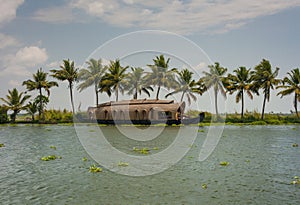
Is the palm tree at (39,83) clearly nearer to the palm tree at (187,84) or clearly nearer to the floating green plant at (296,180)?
the palm tree at (187,84)

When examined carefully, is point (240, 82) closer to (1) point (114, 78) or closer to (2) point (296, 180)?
(1) point (114, 78)

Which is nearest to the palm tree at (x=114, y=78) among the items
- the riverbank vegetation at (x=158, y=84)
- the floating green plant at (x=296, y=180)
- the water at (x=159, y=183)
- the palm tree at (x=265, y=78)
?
the riverbank vegetation at (x=158, y=84)

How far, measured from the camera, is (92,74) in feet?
185

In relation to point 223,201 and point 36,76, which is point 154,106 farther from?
point 223,201

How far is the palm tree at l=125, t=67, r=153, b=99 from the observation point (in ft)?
165

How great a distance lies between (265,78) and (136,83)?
23383 mm

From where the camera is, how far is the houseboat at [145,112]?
142ft

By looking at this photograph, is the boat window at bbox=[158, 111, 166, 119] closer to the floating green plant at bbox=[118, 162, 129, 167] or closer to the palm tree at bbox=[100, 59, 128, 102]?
the palm tree at bbox=[100, 59, 128, 102]

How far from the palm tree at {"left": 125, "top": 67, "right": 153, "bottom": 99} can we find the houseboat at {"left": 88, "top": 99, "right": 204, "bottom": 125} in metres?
4.41

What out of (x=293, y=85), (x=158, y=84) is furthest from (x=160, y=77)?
(x=293, y=85)

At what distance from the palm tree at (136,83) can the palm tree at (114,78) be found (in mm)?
1668

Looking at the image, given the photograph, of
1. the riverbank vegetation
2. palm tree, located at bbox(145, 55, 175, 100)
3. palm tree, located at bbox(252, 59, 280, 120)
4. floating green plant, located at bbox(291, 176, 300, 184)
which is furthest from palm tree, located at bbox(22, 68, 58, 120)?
floating green plant, located at bbox(291, 176, 300, 184)

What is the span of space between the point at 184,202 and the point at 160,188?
64.1 inches

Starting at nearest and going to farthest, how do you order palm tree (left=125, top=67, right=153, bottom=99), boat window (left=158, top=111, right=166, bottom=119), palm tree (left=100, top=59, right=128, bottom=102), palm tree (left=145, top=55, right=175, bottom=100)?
boat window (left=158, top=111, right=166, bottom=119)
palm tree (left=145, top=55, right=175, bottom=100)
palm tree (left=125, top=67, right=153, bottom=99)
palm tree (left=100, top=59, right=128, bottom=102)
